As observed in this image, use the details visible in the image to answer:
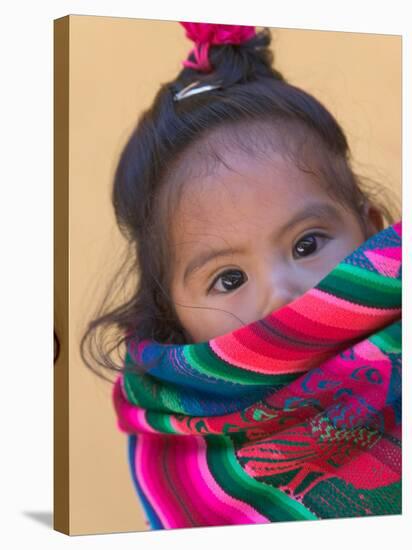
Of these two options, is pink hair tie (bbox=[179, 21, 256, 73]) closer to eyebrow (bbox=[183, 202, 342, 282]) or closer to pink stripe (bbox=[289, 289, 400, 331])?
eyebrow (bbox=[183, 202, 342, 282])

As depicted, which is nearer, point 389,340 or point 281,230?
point 281,230

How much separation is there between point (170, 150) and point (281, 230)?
327 mm

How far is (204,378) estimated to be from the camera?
2.94m

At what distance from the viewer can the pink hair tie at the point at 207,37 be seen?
9.66ft

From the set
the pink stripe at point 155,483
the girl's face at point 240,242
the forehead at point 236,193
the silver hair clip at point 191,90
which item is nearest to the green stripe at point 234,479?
the pink stripe at point 155,483

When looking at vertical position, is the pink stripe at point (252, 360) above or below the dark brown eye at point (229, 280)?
below

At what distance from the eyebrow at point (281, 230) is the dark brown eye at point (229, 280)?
0.05 meters

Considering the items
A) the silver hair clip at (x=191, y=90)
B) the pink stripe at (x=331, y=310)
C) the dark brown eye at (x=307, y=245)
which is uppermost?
the silver hair clip at (x=191, y=90)

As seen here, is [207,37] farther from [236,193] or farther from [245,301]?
[245,301]

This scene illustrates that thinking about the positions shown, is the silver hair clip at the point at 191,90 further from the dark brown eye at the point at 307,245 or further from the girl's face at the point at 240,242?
the dark brown eye at the point at 307,245

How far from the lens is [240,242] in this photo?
2.92m

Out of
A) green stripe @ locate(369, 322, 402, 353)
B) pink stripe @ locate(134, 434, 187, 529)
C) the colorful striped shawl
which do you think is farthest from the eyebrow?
pink stripe @ locate(134, 434, 187, 529)

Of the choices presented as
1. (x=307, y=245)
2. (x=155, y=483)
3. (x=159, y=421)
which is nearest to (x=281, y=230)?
(x=307, y=245)

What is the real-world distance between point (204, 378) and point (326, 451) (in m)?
0.38
